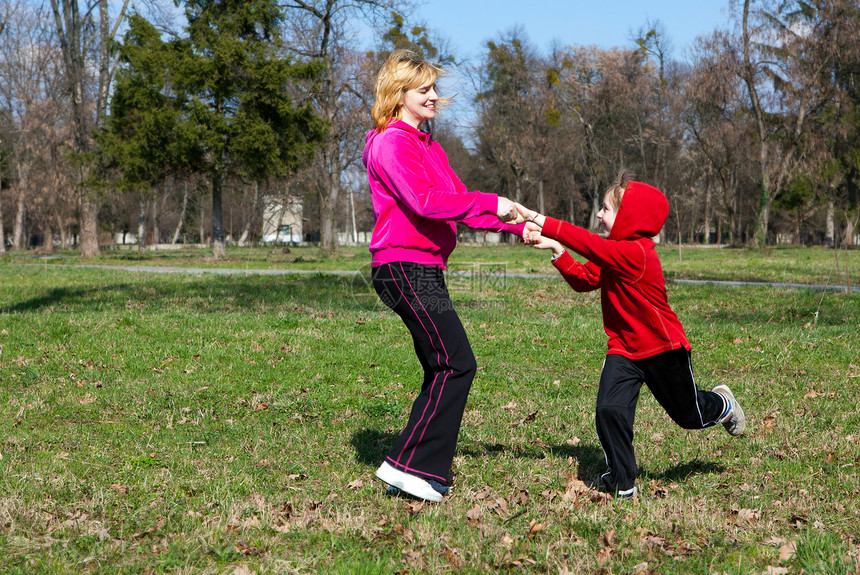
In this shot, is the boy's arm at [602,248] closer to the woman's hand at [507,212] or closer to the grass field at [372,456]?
the woman's hand at [507,212]

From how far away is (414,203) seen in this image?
3.25 meters

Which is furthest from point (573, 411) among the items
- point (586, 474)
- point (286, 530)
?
point (286, 530)

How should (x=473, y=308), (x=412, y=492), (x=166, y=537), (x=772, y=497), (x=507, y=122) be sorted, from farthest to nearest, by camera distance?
1. (x=507, y=122)
2. (x=473, y=308)
3. (x=772, y=497)
4. (x=412, y=492)
5. (x=166, y=537)

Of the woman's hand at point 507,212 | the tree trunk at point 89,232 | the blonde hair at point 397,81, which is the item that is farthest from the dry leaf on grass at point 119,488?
the tree trunk at point 89,232

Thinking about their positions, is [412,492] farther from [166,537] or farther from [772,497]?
[772,497]

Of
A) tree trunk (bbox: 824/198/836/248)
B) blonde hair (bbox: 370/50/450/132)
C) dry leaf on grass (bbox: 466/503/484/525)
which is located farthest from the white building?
tree trunk (bbox: 824/198/836/248)

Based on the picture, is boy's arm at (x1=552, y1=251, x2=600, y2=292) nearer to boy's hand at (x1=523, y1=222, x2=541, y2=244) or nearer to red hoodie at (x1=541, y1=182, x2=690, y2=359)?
red hoodie at (x1=541, y1=182, x2=690, y2=359)

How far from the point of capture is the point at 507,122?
1989 inches

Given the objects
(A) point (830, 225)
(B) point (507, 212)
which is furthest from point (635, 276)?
(A) point (830, 225)

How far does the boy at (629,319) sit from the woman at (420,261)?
41 centimetres

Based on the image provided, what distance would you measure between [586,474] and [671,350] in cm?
97

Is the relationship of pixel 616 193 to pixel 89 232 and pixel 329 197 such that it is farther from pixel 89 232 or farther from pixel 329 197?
pixel 89 232

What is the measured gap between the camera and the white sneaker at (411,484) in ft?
11.5

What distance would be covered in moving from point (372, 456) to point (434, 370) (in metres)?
1.12
